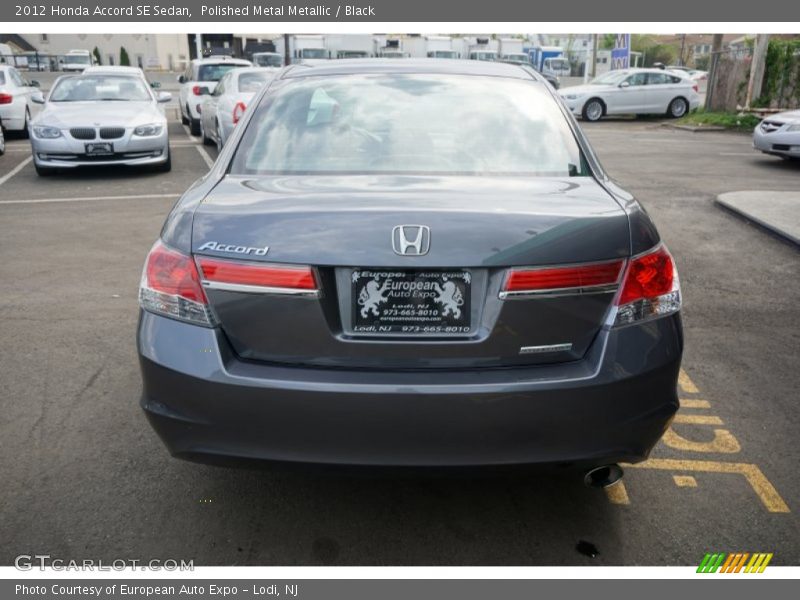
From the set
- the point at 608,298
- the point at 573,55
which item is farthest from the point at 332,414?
the point at 573,55

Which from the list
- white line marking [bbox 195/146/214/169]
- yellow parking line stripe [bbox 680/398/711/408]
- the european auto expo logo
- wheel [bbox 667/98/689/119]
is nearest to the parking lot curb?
yellow parking line stripe [bbox 680/398/711/408]

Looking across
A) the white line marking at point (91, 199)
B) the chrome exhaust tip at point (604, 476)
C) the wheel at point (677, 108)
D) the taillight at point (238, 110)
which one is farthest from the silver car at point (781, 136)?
the chrome exhaust tip at point (604, 476)

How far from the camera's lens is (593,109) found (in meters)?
24.5

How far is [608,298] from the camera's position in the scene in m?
2.54

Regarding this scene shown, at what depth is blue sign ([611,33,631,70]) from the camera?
30.9m

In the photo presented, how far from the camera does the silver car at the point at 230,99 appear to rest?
41.2 feet

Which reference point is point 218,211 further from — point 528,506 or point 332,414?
point 528,506

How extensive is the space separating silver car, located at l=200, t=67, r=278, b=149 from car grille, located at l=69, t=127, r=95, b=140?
2.01 m

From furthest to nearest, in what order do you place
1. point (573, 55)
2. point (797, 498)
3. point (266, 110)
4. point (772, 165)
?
point (573, 55) → point (772, 165) → point (266, 110) → point (797, 498)

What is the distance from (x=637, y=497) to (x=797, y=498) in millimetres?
645

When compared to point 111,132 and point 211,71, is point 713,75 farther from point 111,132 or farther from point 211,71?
point 111,132

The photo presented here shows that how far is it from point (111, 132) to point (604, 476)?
1039 centimetres

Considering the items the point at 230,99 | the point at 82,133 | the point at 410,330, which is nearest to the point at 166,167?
→ the point at 82,133

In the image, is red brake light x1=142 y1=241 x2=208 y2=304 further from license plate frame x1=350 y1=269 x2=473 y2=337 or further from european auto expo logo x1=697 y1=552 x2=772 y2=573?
european auto expo logo x1=697 y1=552 x2=772 y2=573
